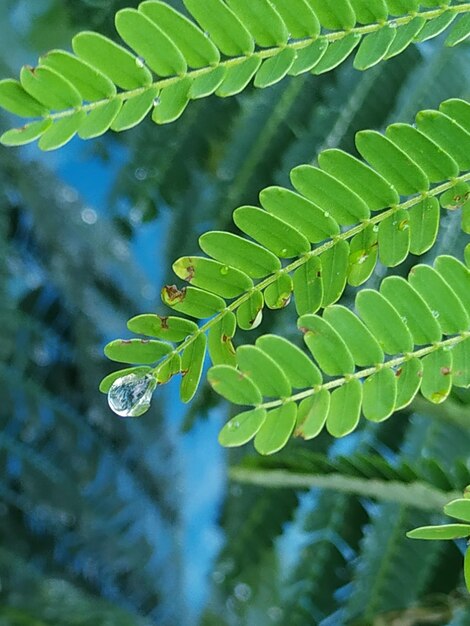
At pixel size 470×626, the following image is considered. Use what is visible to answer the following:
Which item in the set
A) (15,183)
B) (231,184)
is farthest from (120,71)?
(15,183)

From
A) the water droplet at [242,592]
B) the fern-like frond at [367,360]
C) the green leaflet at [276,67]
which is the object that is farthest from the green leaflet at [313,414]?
the water droplet at [242,592]

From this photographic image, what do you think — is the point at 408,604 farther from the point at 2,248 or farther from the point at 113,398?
the point at 2,248

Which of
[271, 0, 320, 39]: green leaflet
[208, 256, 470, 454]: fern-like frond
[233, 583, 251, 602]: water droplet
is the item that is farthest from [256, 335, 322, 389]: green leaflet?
[233, 583, 251, 602]: water droplet

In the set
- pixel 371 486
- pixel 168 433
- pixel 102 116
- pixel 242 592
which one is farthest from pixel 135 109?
pixel 168 433

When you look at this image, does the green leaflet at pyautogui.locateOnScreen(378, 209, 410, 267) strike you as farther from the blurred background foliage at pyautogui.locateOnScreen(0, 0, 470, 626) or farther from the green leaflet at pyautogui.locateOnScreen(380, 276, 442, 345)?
the blurred background foliage at pyautogui.locateOnScreen(0, 0, 470, 626)

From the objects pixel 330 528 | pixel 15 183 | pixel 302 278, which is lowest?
pixel 330 528

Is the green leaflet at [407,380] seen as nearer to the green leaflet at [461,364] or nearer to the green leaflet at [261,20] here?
the green leaflet at [461,364]
